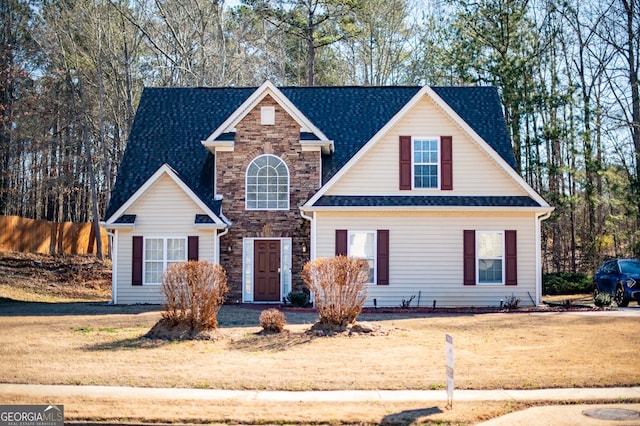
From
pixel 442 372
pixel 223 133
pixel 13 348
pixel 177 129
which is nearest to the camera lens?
pixel 442 372

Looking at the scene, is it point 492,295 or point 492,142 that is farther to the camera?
point 492,142

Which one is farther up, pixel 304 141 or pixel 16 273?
pixel 304 141

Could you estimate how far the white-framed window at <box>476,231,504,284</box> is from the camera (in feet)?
76.5

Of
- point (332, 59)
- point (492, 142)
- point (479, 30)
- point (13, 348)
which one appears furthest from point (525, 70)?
point (13, 348)

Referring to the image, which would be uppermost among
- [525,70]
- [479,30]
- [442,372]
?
[479,30]

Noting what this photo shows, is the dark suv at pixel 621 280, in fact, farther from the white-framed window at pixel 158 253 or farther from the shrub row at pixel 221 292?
the white-framed window at pixel 158 253

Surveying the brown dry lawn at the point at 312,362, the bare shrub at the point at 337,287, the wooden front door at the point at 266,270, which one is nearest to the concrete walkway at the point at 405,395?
the brown dry lawn at the point at 312,362

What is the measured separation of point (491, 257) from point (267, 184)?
7.58 metres

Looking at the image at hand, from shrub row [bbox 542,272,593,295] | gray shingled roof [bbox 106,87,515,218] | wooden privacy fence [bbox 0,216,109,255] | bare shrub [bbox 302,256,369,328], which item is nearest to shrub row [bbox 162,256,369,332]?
bare shrub [bbox 302,256,369,328]

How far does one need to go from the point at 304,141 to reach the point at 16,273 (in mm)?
15713

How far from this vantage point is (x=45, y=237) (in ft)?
133

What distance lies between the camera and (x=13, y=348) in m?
14.2

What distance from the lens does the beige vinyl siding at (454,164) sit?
23.5 meters

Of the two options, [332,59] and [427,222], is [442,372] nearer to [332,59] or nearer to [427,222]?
[427,222]
